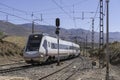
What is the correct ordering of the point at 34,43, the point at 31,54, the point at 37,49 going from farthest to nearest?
the point at 34,43, the point at 37,49, the point at 31,54

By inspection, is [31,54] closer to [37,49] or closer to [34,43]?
[37,49]

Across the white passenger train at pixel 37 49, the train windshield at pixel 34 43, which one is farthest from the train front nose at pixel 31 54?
the train windshield at pixel 34 43

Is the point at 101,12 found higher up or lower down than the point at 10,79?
higher up

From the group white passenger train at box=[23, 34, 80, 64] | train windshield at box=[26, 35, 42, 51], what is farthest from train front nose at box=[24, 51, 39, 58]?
train windshield at box=[26, 35, 42, 51]

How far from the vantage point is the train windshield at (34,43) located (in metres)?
40.5

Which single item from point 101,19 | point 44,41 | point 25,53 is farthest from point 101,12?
point 25,53

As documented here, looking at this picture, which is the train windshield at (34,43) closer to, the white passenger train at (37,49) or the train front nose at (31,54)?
the white passenger train at (37,49)

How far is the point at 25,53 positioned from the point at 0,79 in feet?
61.7

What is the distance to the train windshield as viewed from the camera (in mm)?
40469

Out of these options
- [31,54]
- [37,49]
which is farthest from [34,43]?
[31,54]

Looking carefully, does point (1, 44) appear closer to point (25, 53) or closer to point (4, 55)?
point (4, 55)

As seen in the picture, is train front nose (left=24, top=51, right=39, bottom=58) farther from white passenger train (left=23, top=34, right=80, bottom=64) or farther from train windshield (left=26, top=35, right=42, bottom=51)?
train windshield (left=26, top=35, right=42, bottom=51)

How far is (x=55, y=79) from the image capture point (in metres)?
26.4

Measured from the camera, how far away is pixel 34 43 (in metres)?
41.0
